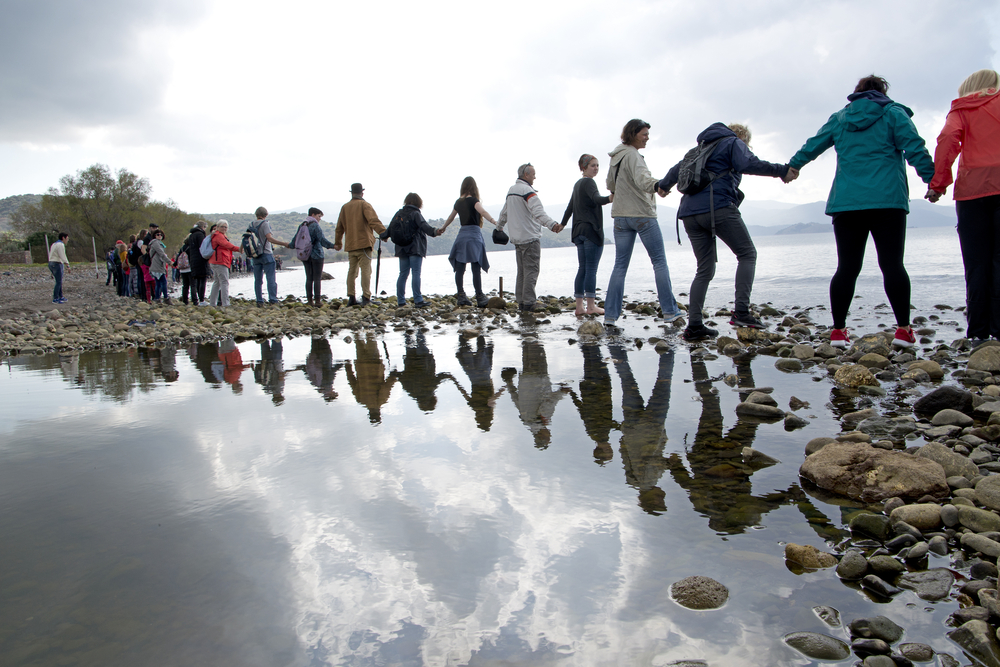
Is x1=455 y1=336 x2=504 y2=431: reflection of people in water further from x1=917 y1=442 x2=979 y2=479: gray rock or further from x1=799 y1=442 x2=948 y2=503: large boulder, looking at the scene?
x1=917 y1=442 x2=979 y2=479: gray rock

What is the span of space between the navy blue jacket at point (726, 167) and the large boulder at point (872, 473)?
4.22 metres

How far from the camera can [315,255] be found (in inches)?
551

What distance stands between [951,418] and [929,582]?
1.96 metres

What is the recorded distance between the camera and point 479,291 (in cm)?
1185

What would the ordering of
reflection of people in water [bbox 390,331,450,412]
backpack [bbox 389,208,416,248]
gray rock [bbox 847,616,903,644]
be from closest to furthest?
1. gray rock [bbox 847,616,903,644]
2. reflection of people in water [bbox 390,331,450,412]
3. backpack [bbox 389,208,416,248]

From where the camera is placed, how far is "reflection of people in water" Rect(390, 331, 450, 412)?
475 centimetres

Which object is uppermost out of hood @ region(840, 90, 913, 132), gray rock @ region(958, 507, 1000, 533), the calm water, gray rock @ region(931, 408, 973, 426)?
hood @ region(840, 90, 913, 132)

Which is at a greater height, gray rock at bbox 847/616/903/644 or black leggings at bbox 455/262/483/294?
black leggings at bbox 455/262/483/294

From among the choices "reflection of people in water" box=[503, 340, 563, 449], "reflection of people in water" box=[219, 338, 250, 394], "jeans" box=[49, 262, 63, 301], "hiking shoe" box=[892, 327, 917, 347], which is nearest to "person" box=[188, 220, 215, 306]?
"jeans" box=[49, 262, 63, 301]

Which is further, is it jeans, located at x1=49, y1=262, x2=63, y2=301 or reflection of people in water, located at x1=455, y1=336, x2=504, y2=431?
jeans, located at x1=49, y1=262, x2=63, y2=301

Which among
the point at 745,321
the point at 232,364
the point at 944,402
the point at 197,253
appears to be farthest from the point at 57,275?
the point at 944,402

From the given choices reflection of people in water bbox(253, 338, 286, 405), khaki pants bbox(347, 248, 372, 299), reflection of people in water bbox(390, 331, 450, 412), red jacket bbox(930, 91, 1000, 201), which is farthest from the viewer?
khaki pants bbox(347, 248, 372, 299)

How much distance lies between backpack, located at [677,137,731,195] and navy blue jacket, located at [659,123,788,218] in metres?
0.05

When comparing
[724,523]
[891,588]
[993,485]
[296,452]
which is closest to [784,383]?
[993,485]
